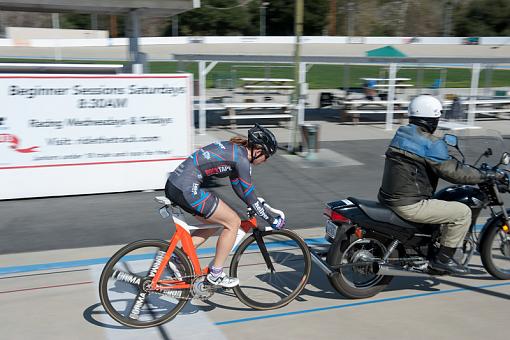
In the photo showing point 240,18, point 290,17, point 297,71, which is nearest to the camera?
point 297,71

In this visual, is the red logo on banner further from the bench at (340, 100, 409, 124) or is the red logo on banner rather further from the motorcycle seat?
the bench at (340, 100, 409, 124)

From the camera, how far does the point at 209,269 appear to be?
4.70 metres

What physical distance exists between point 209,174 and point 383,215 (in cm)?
169

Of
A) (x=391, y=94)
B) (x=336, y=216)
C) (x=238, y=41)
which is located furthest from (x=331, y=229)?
(x=238, y=41)

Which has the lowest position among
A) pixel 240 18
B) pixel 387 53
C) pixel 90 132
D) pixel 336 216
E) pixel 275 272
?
pixel 275 272

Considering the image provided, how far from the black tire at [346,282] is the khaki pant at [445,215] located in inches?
24.8

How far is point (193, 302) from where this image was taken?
508 cm

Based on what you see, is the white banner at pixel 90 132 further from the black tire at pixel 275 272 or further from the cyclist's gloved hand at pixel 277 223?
the cyclist's gloved hand at pixel 277 223

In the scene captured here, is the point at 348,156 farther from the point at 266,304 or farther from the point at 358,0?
the point at 358,0

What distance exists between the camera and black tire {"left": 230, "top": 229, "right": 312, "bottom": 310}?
4.84 metres

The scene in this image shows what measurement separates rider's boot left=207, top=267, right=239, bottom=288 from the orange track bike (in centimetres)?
6

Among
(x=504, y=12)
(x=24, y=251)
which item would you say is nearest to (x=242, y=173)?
(x=24, y=251)

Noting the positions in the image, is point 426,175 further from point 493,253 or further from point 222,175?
point 222,175

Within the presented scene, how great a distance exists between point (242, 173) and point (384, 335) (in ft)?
5.92
